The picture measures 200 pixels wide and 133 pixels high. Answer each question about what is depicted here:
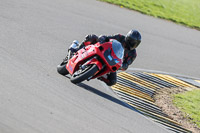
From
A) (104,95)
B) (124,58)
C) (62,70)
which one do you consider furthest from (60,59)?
(104,95)

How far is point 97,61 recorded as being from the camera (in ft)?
28.5

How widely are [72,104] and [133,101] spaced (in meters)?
2.36

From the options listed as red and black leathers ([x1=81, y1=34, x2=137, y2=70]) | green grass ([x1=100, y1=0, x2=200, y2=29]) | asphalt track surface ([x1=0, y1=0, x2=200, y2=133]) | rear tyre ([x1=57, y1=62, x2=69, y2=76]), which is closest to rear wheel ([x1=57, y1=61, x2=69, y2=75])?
rear tyre ([x1=57, y1=62, x2=69, y2=76])

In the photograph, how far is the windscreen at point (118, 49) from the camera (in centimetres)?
883

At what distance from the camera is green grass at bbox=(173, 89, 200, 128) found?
1003 centimetres

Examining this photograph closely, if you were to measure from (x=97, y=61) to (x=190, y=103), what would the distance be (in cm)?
323

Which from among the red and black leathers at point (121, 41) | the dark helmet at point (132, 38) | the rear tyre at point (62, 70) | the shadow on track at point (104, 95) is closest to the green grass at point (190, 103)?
the shadow on track at point (104, 95)

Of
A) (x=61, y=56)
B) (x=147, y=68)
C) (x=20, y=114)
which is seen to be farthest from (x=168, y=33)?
(x=20, y=114)

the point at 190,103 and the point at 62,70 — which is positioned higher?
the point at 62,70

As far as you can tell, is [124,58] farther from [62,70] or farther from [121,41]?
[62,70]

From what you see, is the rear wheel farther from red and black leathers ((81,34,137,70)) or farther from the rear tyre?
red and black leathers ((81,34,137,70))

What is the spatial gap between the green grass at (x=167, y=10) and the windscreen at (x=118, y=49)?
426 inches

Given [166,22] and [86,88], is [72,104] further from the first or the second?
[166,22]

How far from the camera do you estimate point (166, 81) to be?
12.2m
